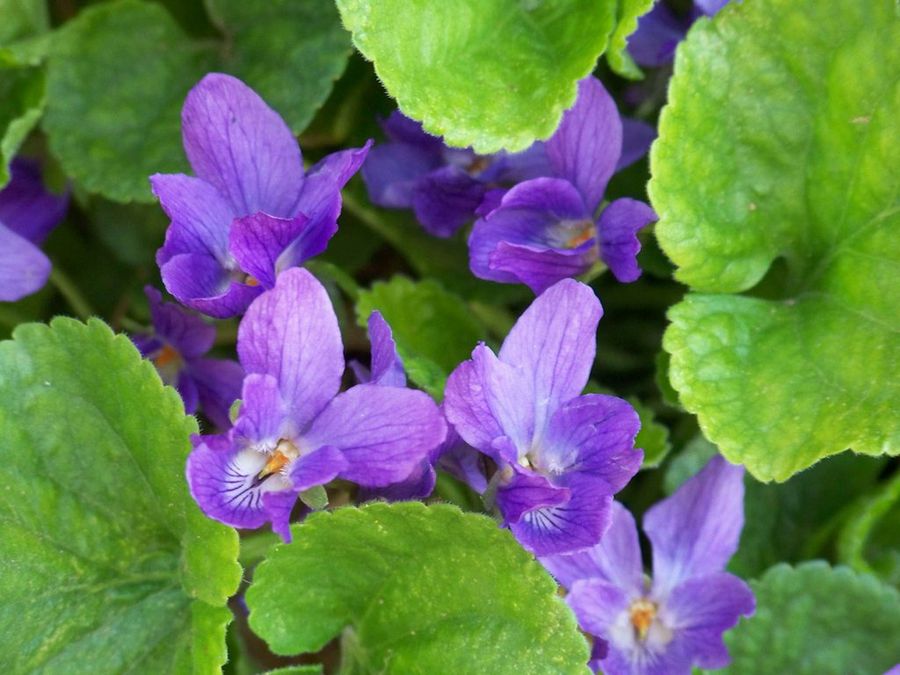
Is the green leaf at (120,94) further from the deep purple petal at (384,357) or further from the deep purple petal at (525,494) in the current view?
the deep purple petal at (525,494)

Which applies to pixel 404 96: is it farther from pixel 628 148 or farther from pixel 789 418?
pixel 789 418

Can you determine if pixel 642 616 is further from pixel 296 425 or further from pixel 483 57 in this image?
pixel 483 57

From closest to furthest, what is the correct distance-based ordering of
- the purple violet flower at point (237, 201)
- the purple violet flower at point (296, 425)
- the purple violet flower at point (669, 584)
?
the purple violet flower at point (296, 425) < the purple violet flower at point (237, 201) < the purple violet flower at point (669, 584)

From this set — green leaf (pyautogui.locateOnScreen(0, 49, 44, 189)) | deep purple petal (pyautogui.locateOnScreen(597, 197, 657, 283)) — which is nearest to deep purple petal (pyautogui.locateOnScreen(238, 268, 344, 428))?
deep purple petal (pyautogui.locateOnScreen(597, 197, 657, 283))

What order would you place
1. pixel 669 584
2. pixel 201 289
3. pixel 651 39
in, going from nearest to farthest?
pixel 201 289 < pixel 669 584 < pixel 651 39

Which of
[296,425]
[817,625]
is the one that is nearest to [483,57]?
[296,425]

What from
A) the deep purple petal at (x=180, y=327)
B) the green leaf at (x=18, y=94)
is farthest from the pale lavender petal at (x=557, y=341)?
the green leaf at (x=18, y=94)
